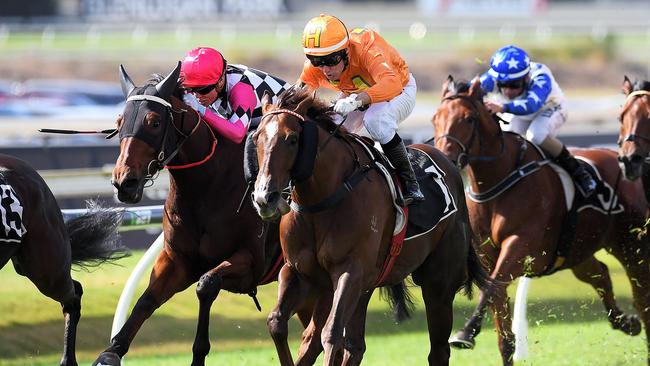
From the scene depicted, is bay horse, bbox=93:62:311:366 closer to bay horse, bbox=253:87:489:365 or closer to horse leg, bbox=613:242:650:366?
bay horse, bbox=253:87:489:365

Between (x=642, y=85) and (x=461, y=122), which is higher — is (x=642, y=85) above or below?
above

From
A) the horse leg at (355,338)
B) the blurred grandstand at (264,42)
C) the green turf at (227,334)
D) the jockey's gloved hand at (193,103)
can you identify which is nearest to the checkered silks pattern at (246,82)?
the jockey's gloved hand at (193,103)

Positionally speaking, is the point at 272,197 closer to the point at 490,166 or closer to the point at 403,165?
the point at 403,165

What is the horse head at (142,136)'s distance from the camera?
17.6ft

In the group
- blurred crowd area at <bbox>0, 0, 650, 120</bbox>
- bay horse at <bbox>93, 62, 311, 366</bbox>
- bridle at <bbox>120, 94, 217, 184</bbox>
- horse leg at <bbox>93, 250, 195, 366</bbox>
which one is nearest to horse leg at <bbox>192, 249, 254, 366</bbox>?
bay horse at <bbox>93, 62, 311, 366</bbox>

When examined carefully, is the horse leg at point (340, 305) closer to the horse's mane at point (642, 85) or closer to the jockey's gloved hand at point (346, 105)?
the jockey's gloved hand at point (346, 105)

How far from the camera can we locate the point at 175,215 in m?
5.97

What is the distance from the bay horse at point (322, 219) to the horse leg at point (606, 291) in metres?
2.81

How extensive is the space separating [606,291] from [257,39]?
83.2 feet

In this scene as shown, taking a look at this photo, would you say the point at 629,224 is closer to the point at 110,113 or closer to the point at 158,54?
the point at 110,113

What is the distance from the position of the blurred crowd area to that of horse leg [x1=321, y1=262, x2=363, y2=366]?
18.8 metres

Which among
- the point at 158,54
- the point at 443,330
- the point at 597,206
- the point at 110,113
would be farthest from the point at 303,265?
the point at 158,54

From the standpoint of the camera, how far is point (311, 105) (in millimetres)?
5414

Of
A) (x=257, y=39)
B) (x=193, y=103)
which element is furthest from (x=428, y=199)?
(x=257, y=39)
